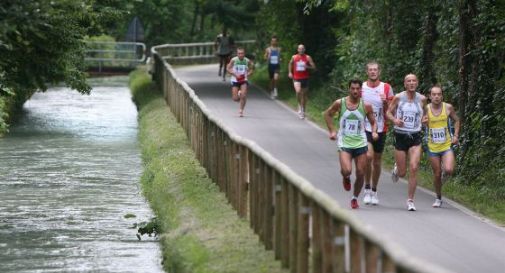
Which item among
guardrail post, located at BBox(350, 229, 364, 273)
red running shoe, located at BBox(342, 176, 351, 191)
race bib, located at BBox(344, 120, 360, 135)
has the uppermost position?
guardrail post, located at BBox(350, 229, 364, 273)

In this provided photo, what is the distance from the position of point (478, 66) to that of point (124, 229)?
6.66 meters

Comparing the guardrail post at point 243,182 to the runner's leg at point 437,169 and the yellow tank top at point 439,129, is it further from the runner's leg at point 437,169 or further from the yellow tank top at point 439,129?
the runner's leg at point 437,169

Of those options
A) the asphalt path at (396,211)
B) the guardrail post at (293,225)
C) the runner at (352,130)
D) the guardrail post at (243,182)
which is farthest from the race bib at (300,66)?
the guardrail post at (293,225)

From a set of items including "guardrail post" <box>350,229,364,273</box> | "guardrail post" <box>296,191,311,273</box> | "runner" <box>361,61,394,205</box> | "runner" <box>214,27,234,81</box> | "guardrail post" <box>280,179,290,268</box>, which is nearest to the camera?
"guardrail post" <box>350,229,364,273</box>

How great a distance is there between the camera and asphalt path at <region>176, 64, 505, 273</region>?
13852mm

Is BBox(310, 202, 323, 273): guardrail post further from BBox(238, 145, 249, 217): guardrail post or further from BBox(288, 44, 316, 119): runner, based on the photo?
BBox(288, 44, 316, 119): runner

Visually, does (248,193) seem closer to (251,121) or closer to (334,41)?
(251,121)

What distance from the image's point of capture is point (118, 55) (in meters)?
66.2

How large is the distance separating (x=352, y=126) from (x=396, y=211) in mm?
1332

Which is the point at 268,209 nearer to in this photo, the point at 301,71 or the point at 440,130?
the point at 440,130

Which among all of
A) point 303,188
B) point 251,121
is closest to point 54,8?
point 303,188

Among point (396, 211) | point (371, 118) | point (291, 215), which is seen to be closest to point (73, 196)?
point (371, 118)

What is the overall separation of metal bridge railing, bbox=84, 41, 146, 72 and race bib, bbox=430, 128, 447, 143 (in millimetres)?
47335

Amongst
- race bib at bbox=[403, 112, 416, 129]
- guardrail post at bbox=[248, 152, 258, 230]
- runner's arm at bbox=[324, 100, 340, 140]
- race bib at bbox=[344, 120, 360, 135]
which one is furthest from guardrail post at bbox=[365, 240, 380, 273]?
race bib at bbox=[403, 112, 416, 129]
